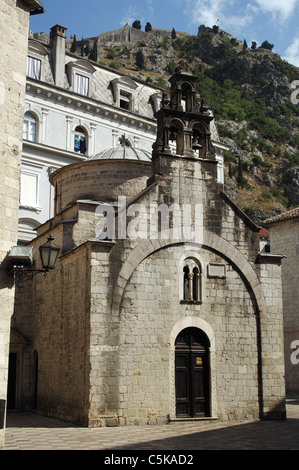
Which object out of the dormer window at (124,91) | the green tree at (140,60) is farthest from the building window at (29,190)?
the green tree at (140,60)

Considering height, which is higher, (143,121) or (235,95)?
(235,95)

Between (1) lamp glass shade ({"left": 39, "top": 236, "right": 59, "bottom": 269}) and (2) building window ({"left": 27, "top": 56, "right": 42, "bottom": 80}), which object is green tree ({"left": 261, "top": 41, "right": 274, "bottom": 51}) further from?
(1) lamp glass shade ({"left": 39, "top": 236, "right": 59, "bottom": 269})

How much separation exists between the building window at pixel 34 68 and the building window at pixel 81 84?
2.71m

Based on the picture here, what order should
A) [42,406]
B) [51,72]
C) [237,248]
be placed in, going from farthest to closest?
[51,72], [42,406], [237,248]

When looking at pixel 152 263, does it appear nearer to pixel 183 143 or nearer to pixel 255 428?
pixel 183 143

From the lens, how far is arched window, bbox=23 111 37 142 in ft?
103

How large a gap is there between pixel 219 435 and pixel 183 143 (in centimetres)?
945

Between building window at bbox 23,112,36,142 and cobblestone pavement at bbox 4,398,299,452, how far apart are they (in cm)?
1889

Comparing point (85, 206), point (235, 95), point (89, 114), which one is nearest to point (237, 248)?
point (85, 206)

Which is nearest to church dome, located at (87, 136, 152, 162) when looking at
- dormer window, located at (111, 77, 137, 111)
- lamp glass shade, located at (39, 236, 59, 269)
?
lamp glass shade, located at (39, 236, 59, 269)

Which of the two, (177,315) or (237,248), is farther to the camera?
(237,248)

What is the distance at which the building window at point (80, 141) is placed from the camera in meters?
33.7

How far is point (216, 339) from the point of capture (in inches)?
667

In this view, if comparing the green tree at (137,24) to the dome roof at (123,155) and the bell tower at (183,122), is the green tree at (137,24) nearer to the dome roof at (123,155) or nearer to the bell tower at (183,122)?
the dome roof at (123,155)
